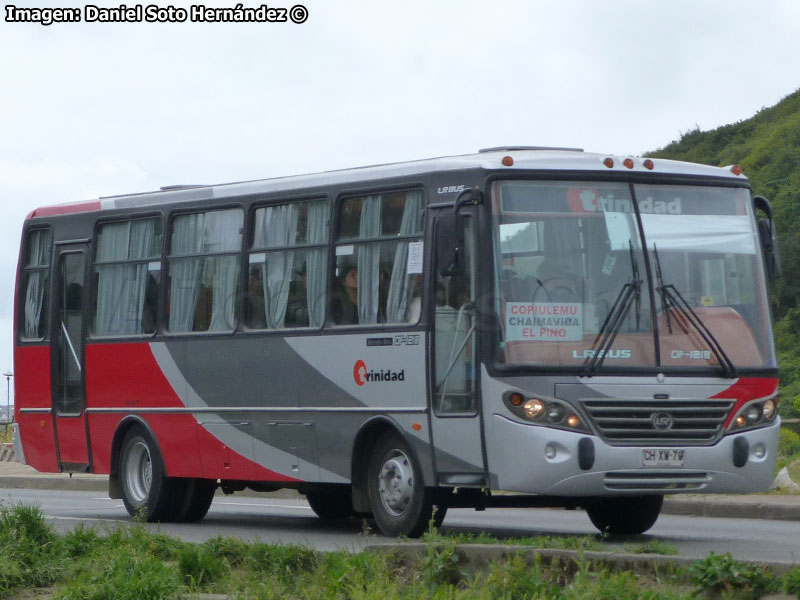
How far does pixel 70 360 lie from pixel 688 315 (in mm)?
7364

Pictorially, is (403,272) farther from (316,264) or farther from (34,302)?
(34,302)

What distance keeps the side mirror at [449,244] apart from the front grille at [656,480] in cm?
198

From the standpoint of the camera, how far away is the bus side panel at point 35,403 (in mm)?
17422

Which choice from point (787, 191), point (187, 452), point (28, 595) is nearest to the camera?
point (28, 595)

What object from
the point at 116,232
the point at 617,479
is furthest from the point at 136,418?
the point at 617,479

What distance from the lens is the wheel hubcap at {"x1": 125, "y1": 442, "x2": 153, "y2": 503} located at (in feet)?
54.0

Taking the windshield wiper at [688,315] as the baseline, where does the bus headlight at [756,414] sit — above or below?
below

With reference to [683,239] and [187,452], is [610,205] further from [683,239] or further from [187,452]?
[187,452]

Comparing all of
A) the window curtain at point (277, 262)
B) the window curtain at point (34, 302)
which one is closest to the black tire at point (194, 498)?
the window curtain at point (277, 262)

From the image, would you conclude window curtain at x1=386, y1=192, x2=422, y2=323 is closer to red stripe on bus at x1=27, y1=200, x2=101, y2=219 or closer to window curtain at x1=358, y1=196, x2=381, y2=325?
window curtain at x1=358, y1=196, x2=381, y2=325

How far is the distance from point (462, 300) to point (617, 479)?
1849 millimetres

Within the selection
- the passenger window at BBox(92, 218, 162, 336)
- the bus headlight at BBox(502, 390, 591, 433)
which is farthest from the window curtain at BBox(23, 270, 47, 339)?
the bus headlight at BBox(502, 390, 591, 433)

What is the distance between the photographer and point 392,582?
8961 mm

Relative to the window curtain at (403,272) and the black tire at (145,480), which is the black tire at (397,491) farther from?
the black tire at (145,480)
